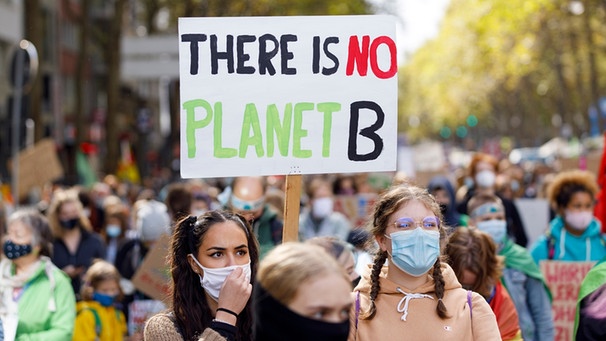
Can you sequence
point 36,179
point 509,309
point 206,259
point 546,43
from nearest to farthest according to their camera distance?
point 206,259 < point 509,309 < point 36,179 < point 546,43

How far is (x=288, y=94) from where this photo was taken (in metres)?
4.94

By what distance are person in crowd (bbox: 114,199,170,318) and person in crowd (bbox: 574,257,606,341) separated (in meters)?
4.52

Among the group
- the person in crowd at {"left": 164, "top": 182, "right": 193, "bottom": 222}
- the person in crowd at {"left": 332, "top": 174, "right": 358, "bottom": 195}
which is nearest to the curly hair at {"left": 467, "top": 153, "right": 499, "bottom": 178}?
the person in crowd at {"left": 164, "top": 182, "right": 193, "bottom": 222}

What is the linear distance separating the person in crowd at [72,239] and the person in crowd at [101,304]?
111cm

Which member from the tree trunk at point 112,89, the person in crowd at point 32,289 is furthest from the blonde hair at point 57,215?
the tree trunk at point 112,89

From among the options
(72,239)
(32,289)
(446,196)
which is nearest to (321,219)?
(446,196)

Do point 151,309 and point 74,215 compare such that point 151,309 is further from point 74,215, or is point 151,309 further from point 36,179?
point 36,179

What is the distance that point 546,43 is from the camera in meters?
33.3

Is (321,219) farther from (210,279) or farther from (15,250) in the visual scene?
(210,279)

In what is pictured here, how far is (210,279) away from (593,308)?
1566 millimetres

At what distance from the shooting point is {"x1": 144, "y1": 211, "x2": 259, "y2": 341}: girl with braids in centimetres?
418

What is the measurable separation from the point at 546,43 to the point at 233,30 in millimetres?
29487

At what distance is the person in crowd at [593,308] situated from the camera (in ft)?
14.9

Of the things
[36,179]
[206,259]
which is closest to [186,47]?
[206,259]
